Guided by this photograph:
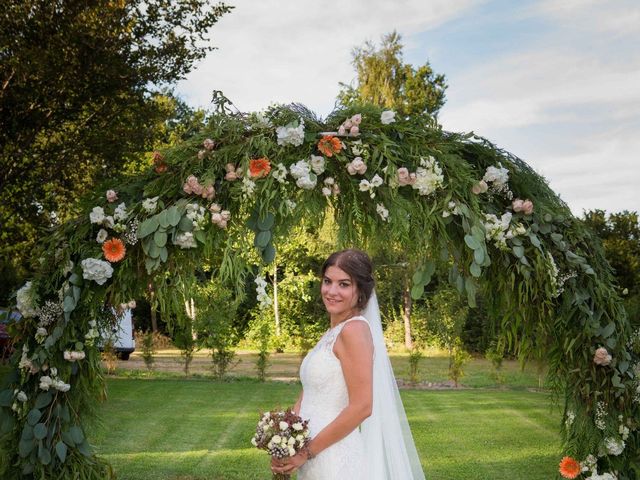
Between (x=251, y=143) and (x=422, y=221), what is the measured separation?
102 centimetres

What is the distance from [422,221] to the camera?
3855 millimetres

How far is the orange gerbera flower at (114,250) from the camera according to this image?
12.2 ft

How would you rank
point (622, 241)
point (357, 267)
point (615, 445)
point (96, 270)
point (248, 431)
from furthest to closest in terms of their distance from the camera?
1. point (622, 241)
2. point (248, 431)
3. point (615, 445)
4. point (96, 270)
5. point (357, 267)

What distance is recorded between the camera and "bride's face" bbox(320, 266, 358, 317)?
3.27 meters

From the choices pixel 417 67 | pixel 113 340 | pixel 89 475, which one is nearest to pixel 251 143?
pixel 113 340

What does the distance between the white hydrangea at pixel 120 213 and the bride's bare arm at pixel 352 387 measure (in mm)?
1408

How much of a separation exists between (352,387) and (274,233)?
3.61 feet

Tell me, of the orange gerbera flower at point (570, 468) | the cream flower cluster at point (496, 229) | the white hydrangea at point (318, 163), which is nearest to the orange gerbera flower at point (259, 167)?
the white hydrangea at point (318, 163)

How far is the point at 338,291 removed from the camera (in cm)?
328

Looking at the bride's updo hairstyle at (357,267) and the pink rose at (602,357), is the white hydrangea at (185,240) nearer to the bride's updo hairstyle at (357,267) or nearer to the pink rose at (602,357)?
the bride's updo hairstyle at (357,267)

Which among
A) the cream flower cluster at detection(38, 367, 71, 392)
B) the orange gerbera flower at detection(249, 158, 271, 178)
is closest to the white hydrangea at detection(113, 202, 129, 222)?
the orange gerbera flower at detection(249, 158, 271, 178)

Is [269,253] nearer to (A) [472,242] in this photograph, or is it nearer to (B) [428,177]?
(B) [428,177]

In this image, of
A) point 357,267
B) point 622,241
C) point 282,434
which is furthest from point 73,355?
point 622,241

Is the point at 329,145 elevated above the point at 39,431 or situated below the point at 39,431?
above
